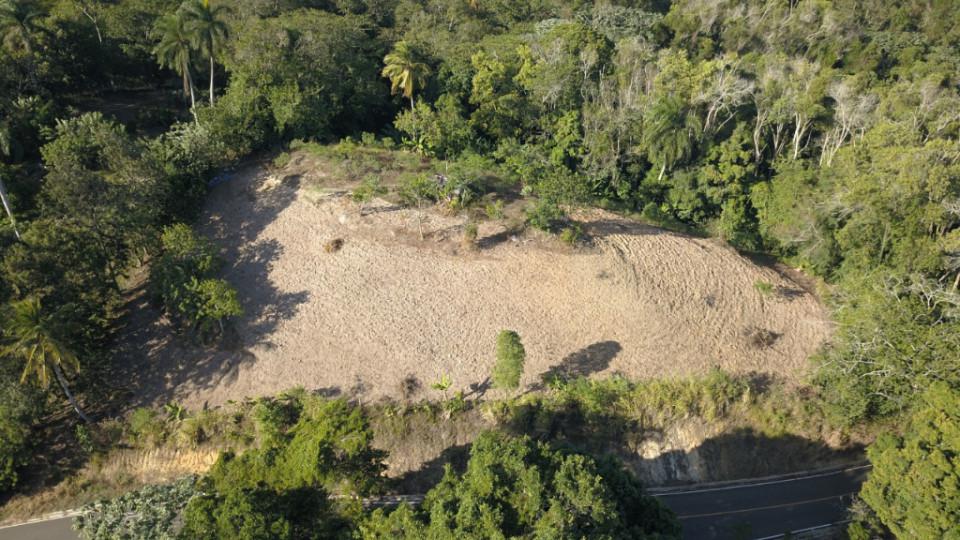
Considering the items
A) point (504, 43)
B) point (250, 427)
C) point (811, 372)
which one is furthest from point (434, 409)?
point (504, 43)

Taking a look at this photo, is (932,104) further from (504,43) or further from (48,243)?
(48,243)

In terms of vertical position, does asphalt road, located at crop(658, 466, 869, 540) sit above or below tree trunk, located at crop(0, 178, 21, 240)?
below

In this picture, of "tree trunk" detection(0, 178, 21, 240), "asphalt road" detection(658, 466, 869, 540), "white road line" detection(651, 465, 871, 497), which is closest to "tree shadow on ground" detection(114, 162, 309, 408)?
"tree trunk" detection(0, 178, 21, 240)

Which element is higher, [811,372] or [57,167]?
[57,167]

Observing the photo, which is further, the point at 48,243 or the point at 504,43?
the point at 504,43

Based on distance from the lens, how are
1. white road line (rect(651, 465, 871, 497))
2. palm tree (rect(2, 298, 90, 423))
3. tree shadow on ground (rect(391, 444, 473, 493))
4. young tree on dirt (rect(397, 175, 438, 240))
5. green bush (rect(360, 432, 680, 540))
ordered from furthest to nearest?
young tree on dirt (rect(397, 175, 438, 240)) → white road line (rect(651, 465, 871, 497)) → tree shadow on ground (rect(391, 444, 473, 493)) → palm tree (rect(2, 298, 90, 423)) → green bush (rect(360, 432, 680, 540))

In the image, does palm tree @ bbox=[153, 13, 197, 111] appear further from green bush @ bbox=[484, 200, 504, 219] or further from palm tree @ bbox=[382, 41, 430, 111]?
green bush @ bbox=[484, 200, 504, 219]
